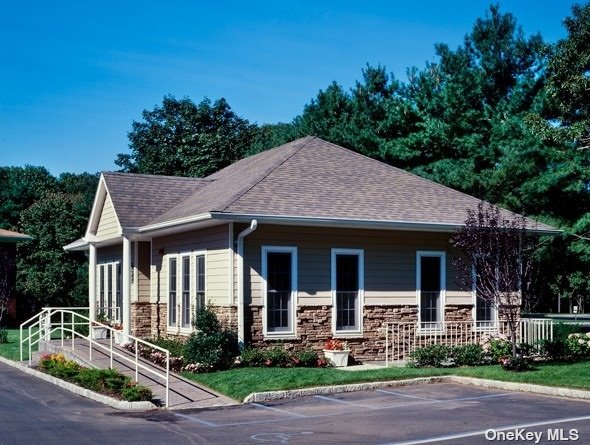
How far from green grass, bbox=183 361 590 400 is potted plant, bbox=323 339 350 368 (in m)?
1.12

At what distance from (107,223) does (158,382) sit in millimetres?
9415

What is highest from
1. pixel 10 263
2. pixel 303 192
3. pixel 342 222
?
pixel 303 192

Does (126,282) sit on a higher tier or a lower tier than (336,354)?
higher

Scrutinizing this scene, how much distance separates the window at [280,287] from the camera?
1977cm

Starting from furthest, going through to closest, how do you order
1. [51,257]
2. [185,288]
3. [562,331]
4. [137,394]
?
[51,257] → [185,288] → [562,331] → [137,394]

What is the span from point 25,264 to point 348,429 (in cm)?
3496

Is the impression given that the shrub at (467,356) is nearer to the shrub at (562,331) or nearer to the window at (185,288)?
the shrub at (562,331)

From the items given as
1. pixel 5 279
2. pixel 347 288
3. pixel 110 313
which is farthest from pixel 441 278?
pixel 5 279

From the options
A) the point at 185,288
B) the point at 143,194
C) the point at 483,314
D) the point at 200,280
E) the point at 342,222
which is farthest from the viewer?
the point at 143,194

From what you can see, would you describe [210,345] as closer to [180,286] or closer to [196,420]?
[180,286]

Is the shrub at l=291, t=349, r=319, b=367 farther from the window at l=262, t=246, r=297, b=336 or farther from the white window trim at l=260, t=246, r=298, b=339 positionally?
the window at l=262, t=246, r=297, b=336

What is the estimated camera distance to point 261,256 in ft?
64.5

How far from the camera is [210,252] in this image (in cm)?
2048

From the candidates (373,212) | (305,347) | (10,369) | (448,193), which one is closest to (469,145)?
(448,193)
